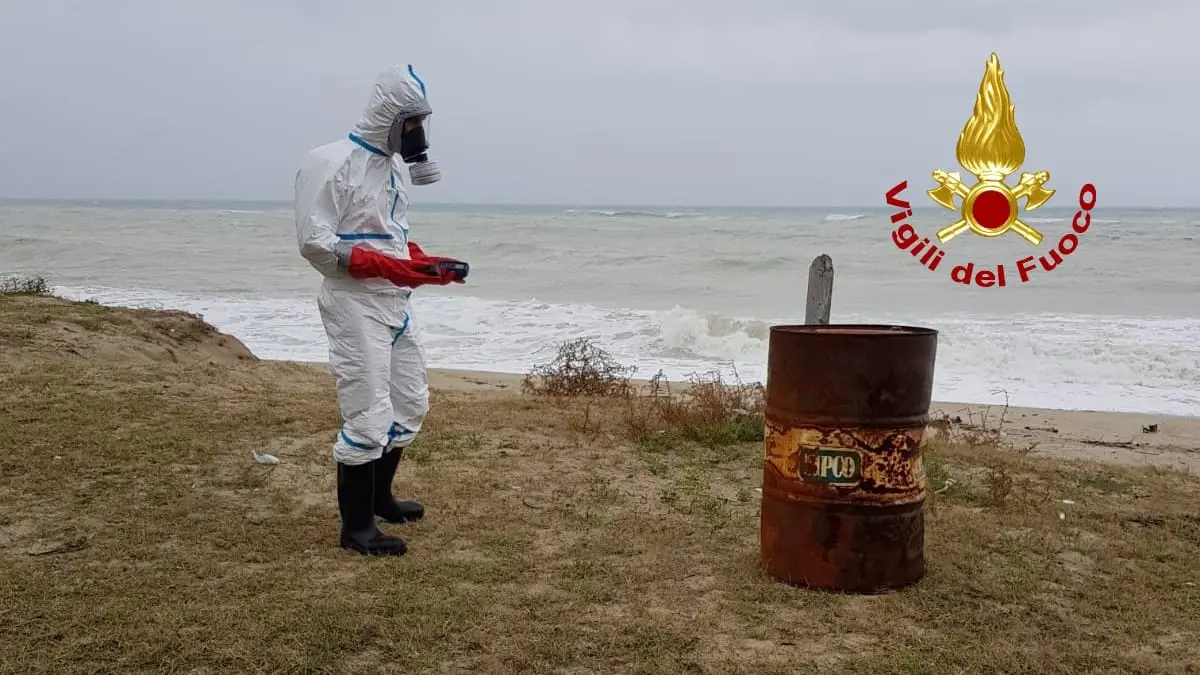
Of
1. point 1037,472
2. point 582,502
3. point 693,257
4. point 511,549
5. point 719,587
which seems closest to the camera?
point 719,587

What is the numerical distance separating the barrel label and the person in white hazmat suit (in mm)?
1515

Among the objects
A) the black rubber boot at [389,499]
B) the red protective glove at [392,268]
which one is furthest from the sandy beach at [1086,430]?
the red protective glove at [392,268]

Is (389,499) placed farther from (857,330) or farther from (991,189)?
(991,189)

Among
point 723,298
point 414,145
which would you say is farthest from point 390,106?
point 723,298

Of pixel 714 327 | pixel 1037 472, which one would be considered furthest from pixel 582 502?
pixel 714 327

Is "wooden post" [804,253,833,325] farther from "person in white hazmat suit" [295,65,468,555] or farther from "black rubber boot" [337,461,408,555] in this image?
"black rubber boot" [337,461,408,555]

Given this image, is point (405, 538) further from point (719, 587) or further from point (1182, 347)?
point (1182, 347)

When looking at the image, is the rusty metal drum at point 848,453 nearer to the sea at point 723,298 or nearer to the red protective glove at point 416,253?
the sea at point 723,298

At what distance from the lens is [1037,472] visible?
19.9 feet

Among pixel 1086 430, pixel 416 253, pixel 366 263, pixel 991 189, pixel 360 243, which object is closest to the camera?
pixel 991 189

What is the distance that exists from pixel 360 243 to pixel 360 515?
3.64ft

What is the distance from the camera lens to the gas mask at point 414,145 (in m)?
4.23

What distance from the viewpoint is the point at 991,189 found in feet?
11.5

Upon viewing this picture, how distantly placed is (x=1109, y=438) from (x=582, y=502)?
17.3ft
